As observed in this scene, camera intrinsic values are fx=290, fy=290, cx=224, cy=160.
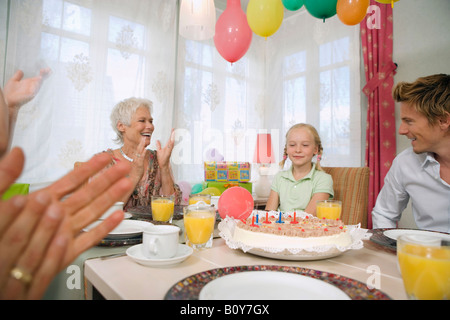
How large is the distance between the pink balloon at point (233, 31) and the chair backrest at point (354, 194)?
1225 mm

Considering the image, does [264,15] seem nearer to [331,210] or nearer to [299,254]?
[331,210]

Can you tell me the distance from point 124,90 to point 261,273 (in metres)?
2.79

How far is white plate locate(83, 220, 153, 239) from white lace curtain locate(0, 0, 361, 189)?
5.93 feet

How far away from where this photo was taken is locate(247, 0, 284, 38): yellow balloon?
2.03 m

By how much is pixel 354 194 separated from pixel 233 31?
4.78ft

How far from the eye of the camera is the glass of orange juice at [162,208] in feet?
3.99

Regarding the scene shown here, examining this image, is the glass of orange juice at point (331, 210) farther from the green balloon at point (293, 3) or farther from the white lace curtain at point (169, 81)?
the white lace curtain at point (169, 81)

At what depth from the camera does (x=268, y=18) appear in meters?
2.06

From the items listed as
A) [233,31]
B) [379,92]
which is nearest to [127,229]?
[233,31]

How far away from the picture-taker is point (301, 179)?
7.14ft

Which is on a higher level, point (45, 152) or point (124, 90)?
point (124, 90)

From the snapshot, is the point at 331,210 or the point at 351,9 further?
the point at 351,9
